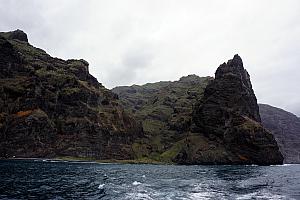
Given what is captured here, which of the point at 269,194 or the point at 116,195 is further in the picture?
the point at 269,194

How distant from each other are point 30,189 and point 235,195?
38885 millimetres

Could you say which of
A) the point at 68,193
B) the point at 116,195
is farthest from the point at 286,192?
the point at 68,193

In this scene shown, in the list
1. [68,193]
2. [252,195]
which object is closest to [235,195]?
[252,195]

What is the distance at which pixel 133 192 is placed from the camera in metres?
72.1

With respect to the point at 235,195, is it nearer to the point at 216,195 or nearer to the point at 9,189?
the point at 216,195

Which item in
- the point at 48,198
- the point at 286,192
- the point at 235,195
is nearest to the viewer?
the point at 48,198

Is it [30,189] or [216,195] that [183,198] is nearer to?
[216,195]

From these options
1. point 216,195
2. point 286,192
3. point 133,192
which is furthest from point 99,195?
point 286,192

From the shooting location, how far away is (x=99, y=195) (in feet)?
218

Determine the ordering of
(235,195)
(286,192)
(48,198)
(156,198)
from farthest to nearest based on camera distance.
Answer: (286,192) → (235,195) → (156,198) → (48,198)

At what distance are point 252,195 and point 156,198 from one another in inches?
757

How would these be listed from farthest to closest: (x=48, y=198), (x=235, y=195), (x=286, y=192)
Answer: (x=286, y=192), (x=235, y=195), (x=48, y=198)

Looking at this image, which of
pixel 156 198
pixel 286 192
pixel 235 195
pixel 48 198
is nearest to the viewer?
pixel 48 198

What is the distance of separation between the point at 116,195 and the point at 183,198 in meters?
12.3
